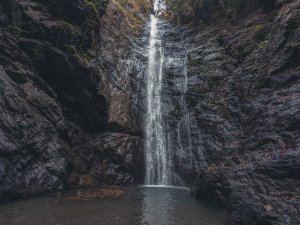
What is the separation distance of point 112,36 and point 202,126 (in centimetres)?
994

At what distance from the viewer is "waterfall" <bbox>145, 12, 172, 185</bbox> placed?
59.5 feet

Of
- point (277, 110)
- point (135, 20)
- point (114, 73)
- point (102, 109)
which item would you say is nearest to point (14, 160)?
point (102, 109)

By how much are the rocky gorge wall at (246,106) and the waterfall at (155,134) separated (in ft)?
6.00

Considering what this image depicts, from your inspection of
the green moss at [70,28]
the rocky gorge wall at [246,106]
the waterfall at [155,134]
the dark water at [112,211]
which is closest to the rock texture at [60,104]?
the green moss at [70,28]

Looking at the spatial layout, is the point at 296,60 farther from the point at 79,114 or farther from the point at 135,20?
the point at 135,20

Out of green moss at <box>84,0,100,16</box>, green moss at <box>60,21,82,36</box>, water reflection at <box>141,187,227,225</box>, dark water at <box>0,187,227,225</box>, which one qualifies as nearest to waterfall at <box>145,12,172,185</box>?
water reflection at <box>141,187,227,225</box>

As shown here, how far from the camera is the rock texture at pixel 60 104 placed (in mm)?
14344

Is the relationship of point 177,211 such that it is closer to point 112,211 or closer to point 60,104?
point 112,211

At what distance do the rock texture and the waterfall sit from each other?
0.69 m

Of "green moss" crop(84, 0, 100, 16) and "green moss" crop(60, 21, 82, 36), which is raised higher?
"green moss" crop(84, 0, 100, 16)

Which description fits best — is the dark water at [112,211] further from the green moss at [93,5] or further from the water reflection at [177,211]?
the green moss at [93,5]

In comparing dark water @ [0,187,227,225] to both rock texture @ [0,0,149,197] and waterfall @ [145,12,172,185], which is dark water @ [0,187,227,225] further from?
waterfall @ [145,12,172,185]

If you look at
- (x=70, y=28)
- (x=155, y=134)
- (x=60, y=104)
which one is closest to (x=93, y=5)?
(x=70, y=28)

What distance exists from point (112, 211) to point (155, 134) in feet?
28.5
